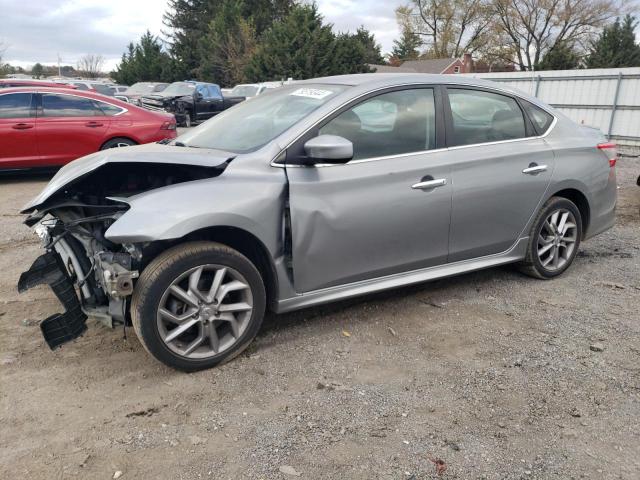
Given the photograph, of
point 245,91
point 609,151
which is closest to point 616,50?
point 245,91

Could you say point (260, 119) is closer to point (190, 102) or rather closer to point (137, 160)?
point (137, 160)

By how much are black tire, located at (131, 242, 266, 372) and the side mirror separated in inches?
29.3

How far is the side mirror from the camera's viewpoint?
316 centimetres

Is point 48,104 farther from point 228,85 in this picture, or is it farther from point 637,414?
point 228,85

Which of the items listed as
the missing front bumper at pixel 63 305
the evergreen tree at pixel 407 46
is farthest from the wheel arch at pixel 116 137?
the evergreen tree at pixel 407 46

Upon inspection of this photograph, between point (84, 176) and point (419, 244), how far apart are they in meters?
2.26

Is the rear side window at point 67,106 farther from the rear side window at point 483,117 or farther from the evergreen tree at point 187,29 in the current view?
the evergreen tree at point 187,29

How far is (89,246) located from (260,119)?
145cm

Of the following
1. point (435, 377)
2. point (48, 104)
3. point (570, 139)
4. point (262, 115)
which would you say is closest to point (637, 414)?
point (435, 377)

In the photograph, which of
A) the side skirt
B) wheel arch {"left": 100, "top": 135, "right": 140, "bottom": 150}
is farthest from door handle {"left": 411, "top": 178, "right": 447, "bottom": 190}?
wheel arch {"left": 100, "top": 135, "right": 140, "bottom": 150}

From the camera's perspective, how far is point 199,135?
13.5ft

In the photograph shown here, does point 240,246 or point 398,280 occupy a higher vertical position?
point 240,246

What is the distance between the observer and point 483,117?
4.21m

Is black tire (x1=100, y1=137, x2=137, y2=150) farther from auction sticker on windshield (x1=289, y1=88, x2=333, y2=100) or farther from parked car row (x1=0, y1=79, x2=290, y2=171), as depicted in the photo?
auction sticker on windshield (x1=289, y1=88, x2=333, y2=100)
